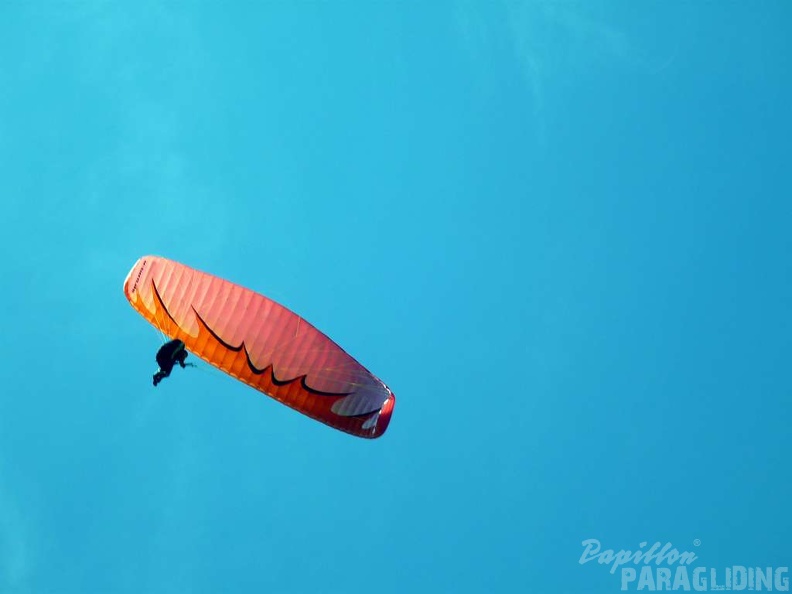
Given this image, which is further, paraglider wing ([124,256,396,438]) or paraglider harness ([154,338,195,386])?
paraglider wing ([124,256,396,438])

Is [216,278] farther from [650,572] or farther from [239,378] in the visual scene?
[650,572]

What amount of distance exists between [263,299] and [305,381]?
8.14ft

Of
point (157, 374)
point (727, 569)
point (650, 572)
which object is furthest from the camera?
point (727, 569)

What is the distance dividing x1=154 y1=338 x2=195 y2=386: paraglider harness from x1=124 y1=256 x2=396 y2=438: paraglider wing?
245 millimetres

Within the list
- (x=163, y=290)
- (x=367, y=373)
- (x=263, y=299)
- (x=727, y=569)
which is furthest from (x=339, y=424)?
(x=727, y=569)

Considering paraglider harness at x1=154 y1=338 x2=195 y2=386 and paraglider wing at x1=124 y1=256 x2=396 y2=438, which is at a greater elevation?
paraglider wing at x1=124 y1=256 x2=396 y2=438

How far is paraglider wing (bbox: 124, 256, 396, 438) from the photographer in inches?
1102

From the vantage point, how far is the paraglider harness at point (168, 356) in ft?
91.4

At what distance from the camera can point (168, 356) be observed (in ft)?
91.8

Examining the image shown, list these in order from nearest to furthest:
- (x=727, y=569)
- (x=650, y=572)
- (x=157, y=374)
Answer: (x=157, y=374) < (x=650, y=572) < (x=727, y=569)

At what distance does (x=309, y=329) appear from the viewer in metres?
28.2

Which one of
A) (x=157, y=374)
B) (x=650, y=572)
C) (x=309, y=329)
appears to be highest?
(x=650, y=572)

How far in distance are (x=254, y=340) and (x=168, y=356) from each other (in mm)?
2346

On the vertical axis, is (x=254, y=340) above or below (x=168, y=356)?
above
